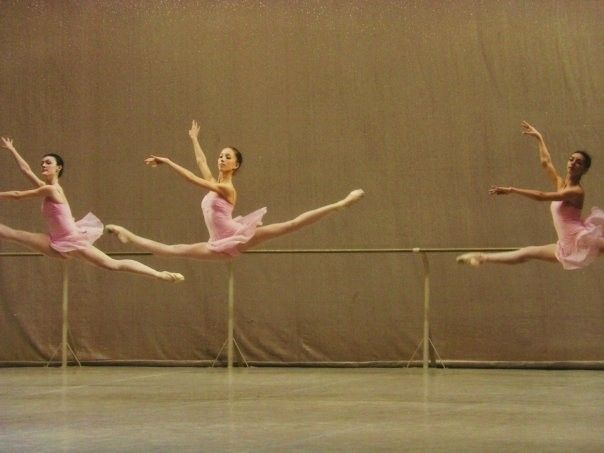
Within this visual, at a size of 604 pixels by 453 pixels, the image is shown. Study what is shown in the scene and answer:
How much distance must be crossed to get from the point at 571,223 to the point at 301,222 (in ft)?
7.37

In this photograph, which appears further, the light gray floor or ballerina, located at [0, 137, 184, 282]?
ballerina, located at [0, 137, 184, 282]

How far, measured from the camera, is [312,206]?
42.9 ft

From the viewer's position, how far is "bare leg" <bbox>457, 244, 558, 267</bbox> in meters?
9.77

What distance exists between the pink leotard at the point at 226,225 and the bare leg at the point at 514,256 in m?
1.77

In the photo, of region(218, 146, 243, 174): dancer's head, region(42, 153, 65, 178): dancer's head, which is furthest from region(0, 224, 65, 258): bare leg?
region(218, 146, 243, 174): dancer's head

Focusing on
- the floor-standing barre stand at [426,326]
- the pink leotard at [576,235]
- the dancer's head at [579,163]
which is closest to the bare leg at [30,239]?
the floor-standing barre stand at [426,326]

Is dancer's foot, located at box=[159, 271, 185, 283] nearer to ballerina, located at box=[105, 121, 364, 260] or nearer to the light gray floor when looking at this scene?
ballerina, located at box=[105, 121, 364, 260]

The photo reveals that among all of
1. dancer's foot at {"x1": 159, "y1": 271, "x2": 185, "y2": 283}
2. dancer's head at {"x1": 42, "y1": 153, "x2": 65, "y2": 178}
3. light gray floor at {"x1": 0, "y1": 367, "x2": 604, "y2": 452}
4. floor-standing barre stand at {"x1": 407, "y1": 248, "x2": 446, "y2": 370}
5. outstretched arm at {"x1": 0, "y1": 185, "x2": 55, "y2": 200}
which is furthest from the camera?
floor-standing barre stand at {"x1": 407, "y1": 248, "x2": 446, "y2": 370}

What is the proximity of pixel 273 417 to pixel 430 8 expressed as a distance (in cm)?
635

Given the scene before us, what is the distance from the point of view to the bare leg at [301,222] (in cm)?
938

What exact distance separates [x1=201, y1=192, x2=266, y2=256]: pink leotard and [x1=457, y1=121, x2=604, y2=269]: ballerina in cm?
180

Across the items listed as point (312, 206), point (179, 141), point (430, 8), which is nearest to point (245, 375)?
point (312, 206)

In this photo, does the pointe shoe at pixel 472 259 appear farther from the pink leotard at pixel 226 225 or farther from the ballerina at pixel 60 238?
the ballerina at pixel 60 238

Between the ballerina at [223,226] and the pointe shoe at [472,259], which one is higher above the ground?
the ballerina at [223,226]
